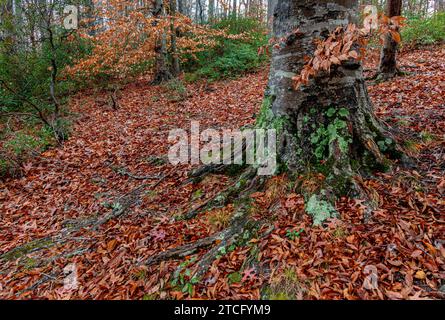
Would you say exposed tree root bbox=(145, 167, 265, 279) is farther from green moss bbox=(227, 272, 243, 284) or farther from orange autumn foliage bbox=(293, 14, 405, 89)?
orange autumn foliage bbox=(293, 14, 405, 89)

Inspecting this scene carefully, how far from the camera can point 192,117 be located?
8055 millimetres

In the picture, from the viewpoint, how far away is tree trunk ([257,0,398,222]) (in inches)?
122

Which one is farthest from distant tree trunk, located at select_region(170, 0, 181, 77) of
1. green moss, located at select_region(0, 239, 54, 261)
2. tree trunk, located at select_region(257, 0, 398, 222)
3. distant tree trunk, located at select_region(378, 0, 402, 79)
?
green moss, located at select_region(0, 239, 54, 261)

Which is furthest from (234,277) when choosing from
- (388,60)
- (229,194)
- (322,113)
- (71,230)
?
(388,60)

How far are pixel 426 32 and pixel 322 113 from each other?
1030 centimetres

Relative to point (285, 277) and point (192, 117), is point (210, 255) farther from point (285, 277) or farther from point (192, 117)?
point (192, 117)

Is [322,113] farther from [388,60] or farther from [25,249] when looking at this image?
[388,60]

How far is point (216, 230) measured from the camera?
10.7 feet

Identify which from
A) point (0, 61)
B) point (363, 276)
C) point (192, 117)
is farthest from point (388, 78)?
point (0, 61)

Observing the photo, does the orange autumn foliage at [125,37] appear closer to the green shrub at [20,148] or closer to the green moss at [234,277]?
the green shrub at [20,148]

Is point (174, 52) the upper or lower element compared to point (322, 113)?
upper

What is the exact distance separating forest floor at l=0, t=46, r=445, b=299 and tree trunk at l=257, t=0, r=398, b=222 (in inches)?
9.5
